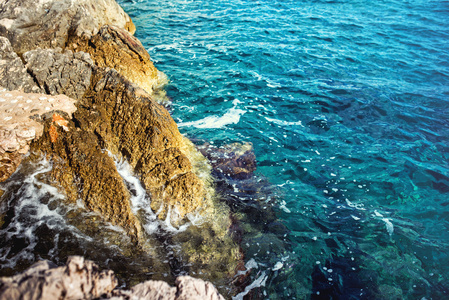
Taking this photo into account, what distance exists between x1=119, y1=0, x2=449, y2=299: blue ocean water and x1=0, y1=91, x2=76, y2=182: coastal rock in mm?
3333

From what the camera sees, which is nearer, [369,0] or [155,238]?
[155,238]

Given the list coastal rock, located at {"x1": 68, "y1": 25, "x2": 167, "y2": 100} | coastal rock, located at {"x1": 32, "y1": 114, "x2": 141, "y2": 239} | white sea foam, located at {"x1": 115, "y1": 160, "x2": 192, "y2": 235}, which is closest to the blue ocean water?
coastal rock, located at {"x1": 68, "y1": 25, "x2": 167, "y2": 100}

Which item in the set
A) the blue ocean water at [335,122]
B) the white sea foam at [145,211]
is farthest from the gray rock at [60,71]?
the blue ocean water at [335,122]

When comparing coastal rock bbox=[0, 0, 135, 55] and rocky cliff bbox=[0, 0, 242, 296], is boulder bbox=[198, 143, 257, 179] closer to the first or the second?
rocky cliff bbox=[0, 0, 242, 296]

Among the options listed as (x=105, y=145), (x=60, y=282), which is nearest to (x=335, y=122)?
(x=105, y=145)

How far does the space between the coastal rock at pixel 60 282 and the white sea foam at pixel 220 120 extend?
5867mm

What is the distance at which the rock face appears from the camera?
7.09 feet

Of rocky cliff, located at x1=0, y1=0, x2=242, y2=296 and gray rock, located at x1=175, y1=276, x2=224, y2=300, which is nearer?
gray rock, located at x1=175, y1=276, x2=224, y2=300

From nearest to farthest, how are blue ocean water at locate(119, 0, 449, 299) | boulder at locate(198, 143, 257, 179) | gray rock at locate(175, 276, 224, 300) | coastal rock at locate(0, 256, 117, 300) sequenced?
coastal rock at locate(0, 256, 117, 300) < gray rock at locate(175, 276, 224, 300) < blue ocean water at locate(119, 0, 449, 299) < boulder at locate(198, 143, 257, 179)

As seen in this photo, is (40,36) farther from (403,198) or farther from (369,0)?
(369,0)

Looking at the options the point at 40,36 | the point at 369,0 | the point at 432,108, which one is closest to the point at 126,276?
the point at 40,36

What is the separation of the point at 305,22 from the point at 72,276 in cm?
1658

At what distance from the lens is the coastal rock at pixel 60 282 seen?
2.14 m

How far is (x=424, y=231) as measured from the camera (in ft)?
18.2
